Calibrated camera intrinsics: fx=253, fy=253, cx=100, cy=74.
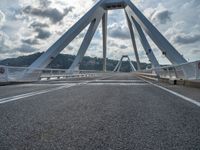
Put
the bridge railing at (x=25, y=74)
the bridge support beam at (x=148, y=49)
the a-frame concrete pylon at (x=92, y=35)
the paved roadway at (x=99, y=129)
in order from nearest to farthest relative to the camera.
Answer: the paved roadway at (x=99, y=129), the bridge railing at (x=25, y=74), the a-frame concrete pylon at (x=92, y=35), the bridge support beam at (x=148, y=49)

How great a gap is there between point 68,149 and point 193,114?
105 inches

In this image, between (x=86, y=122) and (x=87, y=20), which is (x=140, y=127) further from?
(x=87, y=20)

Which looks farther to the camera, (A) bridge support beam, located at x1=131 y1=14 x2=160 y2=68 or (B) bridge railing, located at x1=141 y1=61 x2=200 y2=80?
(A) bridge support beam, located at x1=131 y1=14 x2=160 y2=68

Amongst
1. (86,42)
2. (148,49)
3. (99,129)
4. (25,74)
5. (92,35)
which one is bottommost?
(99,129)

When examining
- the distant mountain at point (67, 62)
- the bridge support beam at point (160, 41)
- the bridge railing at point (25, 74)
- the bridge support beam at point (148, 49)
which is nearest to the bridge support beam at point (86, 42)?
the bridge support beam at point (148, 49)

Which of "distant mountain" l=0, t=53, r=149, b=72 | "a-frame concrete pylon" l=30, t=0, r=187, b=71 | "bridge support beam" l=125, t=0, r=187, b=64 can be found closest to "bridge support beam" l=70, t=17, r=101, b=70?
"a-frame concrete pylon" l=30, t=0, r=187, b=71

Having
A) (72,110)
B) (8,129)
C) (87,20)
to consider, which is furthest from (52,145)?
(87,20)

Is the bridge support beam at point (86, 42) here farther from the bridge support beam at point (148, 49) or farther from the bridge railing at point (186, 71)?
the bridge railing at point (186, 71)

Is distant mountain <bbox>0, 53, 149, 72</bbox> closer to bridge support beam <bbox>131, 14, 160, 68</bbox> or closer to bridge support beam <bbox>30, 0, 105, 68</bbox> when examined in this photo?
bridge support beam <bbox>131, 14, 160, 68</bbox>

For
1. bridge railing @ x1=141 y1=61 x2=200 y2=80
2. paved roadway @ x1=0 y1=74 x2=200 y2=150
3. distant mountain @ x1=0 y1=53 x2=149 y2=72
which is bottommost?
paved roadway @ x1=0 y1=74 x2=200 y2=150

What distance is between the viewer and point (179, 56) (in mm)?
30562

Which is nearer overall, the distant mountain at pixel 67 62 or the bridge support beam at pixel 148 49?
the bridge support beam at pixel 148 49

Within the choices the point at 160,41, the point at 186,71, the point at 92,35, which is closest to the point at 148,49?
the point at 160,41

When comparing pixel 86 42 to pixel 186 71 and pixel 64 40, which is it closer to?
pixel 64 40
